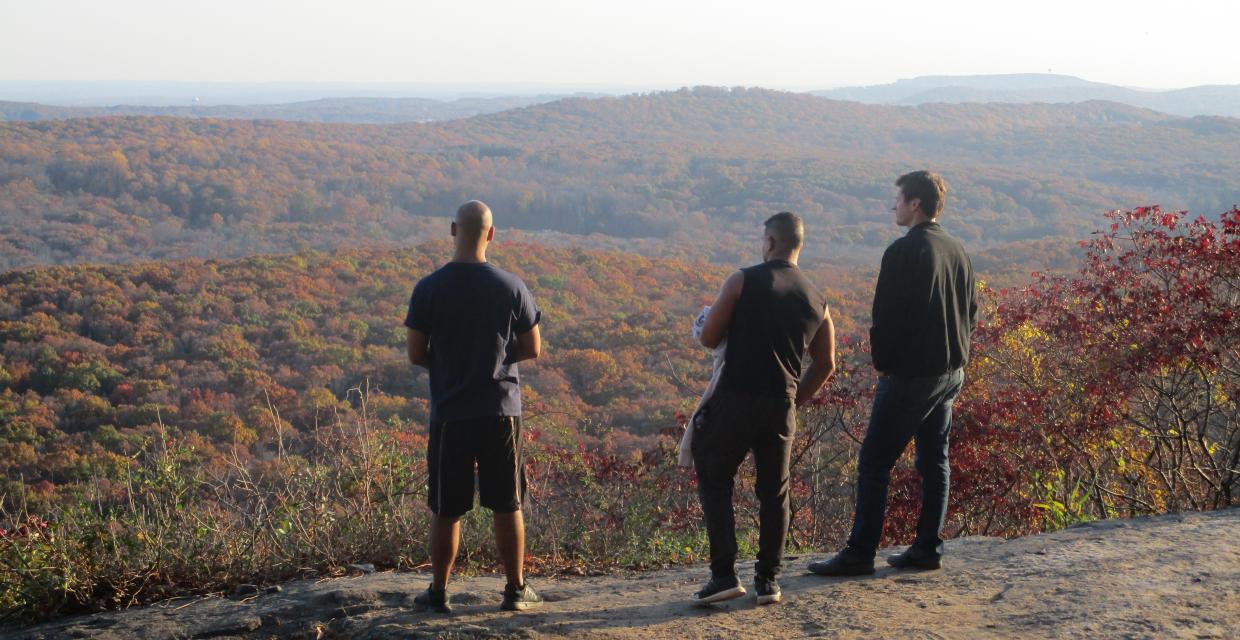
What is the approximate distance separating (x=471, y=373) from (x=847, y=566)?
1.80m

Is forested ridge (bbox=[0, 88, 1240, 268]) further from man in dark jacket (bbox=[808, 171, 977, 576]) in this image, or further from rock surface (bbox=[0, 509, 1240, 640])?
man in dark jacket (bbox=[808, 171, 977, 576])

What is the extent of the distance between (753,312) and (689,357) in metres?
22.7

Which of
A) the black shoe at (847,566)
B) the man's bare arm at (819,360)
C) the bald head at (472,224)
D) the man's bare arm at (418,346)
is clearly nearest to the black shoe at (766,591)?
the black shoe at (847,566)

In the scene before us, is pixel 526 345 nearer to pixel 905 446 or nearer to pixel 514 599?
pixel 514 599

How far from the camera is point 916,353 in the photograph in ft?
13.0

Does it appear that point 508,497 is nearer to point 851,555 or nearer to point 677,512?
point 851,555

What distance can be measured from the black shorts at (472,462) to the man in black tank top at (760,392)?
704 mm

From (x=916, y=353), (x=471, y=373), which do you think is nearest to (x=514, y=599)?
(x=471, y=373)

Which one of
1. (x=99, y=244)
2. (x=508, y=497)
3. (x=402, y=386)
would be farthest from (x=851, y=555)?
(x=99, y=244)

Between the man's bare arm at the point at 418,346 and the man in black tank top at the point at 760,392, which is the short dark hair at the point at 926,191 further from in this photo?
the man's bare arm at the point at 418,346

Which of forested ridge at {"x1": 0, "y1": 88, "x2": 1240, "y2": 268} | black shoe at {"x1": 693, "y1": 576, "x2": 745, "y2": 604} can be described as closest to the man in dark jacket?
black shoe at {"x1": 693, "y1": 576, "x2": 745, "y2": 604}

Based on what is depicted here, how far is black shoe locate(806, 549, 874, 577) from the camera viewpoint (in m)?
4.21

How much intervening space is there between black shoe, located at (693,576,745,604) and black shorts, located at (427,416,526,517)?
0.81 m

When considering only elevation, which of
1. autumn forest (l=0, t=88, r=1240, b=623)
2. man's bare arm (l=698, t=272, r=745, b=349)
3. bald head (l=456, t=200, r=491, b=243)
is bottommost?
autumn forest (l=0, t=88, r=1240, b=623)
